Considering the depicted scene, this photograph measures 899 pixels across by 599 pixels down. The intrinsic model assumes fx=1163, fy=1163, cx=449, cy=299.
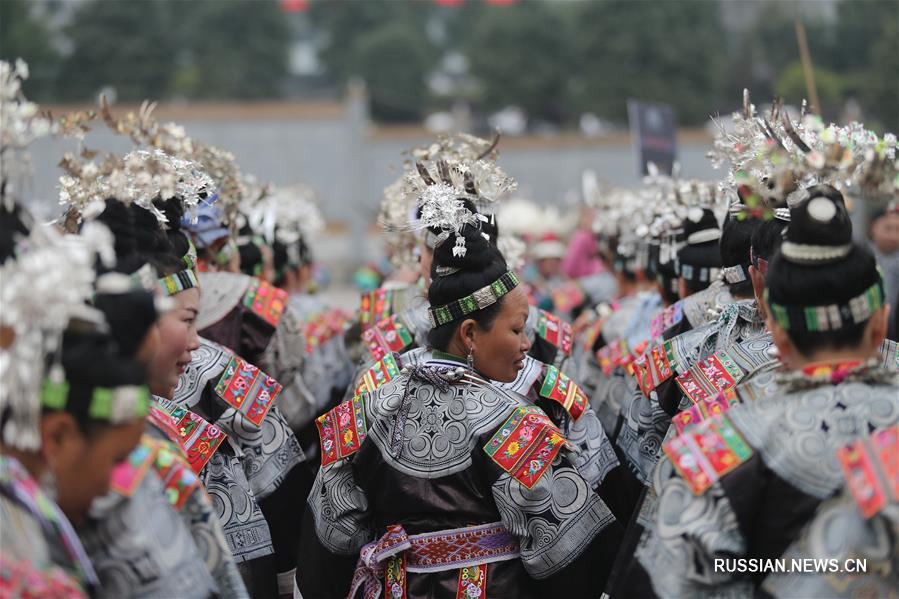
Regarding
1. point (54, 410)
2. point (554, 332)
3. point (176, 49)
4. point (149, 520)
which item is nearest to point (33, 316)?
point (54, 410)

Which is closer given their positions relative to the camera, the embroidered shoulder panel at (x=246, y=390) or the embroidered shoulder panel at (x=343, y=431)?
the embroidered shoulder panel at (x=343, y=431)

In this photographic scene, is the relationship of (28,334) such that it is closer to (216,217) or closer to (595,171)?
(216,217)

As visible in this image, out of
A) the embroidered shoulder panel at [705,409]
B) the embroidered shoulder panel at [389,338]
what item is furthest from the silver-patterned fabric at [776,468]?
the embroidered shoulder panel at [389,338]

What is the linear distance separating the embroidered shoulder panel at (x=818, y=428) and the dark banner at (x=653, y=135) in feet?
18.3

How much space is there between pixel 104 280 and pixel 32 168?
1.24ft

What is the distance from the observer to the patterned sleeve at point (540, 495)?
11.5 ft

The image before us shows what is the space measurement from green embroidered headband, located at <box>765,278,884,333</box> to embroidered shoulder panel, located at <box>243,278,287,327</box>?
3.32 metres

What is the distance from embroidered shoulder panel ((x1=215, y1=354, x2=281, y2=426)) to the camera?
4.48m

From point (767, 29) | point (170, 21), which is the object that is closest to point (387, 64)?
point (170, 21)

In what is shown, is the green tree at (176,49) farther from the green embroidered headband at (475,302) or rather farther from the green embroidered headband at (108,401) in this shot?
the green embroidered headband at (108,401)

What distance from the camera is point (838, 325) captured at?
2.59 meters

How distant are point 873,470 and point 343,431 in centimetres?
185

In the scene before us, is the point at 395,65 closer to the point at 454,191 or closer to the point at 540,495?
the point at 454,191

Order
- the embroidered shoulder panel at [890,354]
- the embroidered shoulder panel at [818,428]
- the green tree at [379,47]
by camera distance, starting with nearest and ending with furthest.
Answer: the embroidered shoulder panel at [818,428], the embroidered shoulder panel at [890,354], the green tree at [379,47]
